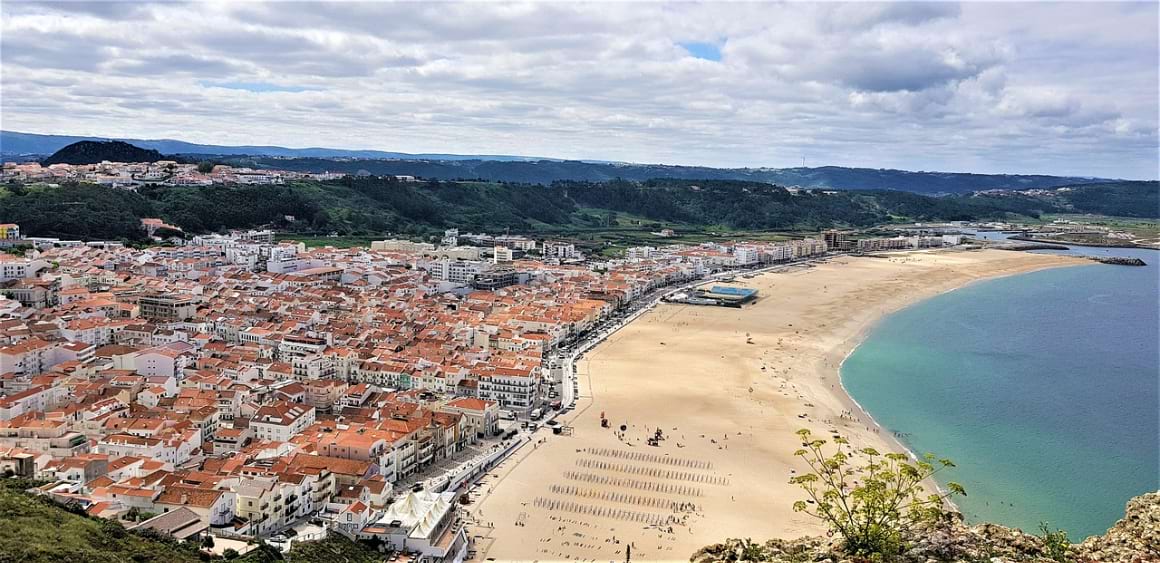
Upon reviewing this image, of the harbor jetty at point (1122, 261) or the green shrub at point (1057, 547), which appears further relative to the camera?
the harbor jetty at point (1122, 261)

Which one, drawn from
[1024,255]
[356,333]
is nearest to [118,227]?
[356,333]

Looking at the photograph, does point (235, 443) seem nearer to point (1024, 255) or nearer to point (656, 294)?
point (656, 294)

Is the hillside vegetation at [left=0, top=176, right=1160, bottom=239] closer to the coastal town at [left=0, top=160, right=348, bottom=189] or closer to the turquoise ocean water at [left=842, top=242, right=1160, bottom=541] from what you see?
the coastal town at [left=0, top=160, right=348, bottom=189]

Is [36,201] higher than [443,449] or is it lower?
higher

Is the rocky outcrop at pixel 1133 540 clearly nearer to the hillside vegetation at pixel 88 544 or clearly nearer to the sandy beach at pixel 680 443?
the sandy beach at pixel 680 443

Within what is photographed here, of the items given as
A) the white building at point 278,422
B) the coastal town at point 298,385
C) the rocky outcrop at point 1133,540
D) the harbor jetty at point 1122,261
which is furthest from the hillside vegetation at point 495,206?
the rocky outcrop at point 1133,540

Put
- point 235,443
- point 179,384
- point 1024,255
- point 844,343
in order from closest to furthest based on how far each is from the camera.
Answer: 1. point 235,443
2. point 179,384
3. point 844,343
4. point 1024,255

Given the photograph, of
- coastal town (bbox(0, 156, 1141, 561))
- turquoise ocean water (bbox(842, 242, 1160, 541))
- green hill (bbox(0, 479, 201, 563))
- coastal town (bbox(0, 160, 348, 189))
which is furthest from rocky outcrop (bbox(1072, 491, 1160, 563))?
coastal town (bbox(0, 160, 348, 189))
